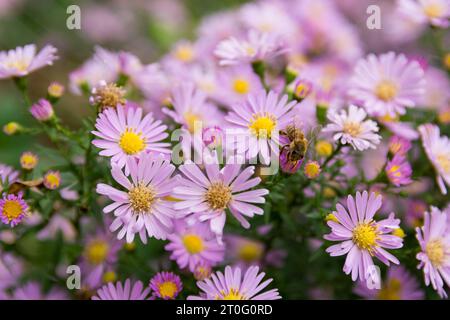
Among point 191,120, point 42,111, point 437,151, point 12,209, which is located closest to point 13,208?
point 12,209

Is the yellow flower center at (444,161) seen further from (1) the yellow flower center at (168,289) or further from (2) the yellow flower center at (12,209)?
(2) the yellow flower center at (12,209)

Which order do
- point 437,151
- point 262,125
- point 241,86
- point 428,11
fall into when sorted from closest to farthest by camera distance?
point 262,125, point 437,151, point 428,11, point 241,86

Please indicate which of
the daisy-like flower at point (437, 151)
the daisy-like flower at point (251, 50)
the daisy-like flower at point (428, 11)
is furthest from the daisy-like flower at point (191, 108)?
the daisy-like flower at point (428, 11)

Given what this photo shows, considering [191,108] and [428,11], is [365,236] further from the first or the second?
[428,11]

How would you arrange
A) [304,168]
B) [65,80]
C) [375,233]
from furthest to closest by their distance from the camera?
[65,80] < [304,168] < [375,233]

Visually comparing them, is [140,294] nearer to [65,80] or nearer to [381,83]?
[381,83]
